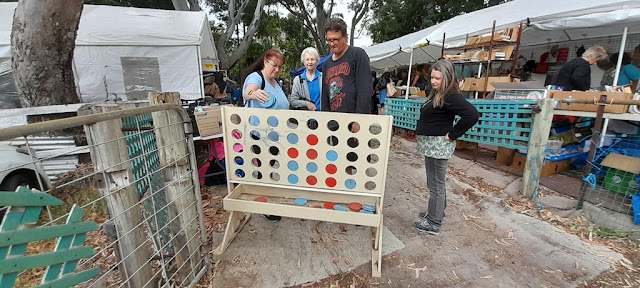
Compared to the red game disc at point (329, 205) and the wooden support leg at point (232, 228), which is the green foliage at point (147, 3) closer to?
the wooden support leg at point (232, 228)

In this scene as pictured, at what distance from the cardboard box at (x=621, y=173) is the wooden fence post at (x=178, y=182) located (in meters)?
4.34

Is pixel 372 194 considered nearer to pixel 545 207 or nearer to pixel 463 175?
pixel 545 207

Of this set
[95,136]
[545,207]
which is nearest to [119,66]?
[95,136]

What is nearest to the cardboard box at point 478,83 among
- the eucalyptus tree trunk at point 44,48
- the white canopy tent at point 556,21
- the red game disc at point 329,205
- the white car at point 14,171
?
the white canopy tent at point 556,21

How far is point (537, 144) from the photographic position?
3500mm

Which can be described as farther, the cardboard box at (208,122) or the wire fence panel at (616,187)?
the cardboard box at (208,122)

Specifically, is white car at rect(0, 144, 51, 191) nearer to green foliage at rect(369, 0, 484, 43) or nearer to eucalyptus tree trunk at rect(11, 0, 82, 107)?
eucalyptus tree trunk at rect(11, 0, 82, 107)

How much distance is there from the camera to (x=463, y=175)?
14.9ft

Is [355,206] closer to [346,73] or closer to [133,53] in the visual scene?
[346,73]

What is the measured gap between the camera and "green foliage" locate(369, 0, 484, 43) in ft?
55.0

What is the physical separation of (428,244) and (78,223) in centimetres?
267

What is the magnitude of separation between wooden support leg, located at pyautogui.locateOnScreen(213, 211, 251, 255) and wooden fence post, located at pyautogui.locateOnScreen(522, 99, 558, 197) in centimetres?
349

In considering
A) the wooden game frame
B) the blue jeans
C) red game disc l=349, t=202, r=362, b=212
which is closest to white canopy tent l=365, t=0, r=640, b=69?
the blue jeans

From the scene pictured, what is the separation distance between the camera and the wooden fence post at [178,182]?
1.96 meters
